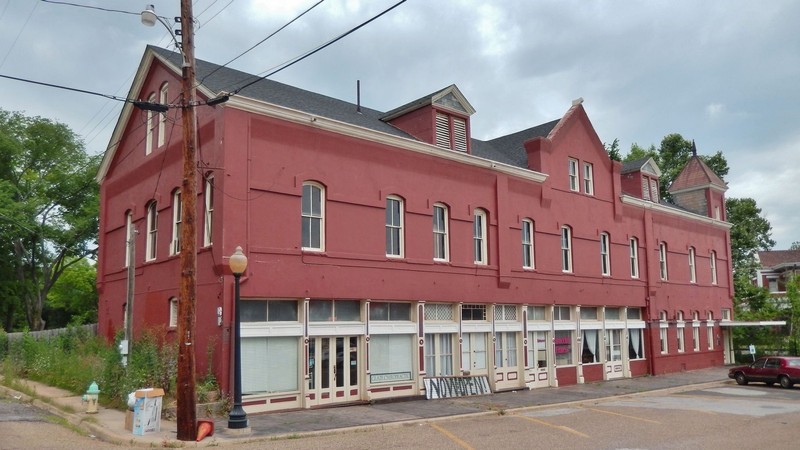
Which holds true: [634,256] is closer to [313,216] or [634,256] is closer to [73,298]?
[313,216]

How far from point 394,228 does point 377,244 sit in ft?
3.61

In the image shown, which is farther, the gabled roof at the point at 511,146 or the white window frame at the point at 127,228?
the gabled roof at the point at 511,146

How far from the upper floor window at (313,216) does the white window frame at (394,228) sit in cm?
263

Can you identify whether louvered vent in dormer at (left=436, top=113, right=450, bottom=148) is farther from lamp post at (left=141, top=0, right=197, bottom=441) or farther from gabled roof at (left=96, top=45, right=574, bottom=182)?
lamp post at (left=141, top=0, right=197, bottom=441)

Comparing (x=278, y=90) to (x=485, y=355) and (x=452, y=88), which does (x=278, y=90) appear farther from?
(x=485, y=355)

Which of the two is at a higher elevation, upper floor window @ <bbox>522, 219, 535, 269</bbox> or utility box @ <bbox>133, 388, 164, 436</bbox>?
upper floor window @ <bbox>522, 219, 535, 269</bbox>

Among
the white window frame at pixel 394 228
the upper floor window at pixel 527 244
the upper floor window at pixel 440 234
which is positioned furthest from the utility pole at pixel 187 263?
the upper floor window at pixel 527 244

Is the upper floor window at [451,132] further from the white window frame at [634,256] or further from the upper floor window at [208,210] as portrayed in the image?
the white window frame at [634,256]

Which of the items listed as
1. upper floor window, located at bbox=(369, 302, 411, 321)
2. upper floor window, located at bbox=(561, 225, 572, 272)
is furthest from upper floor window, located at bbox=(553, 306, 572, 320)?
upper floor window, located at bbox=(369, 302, 411, 321)

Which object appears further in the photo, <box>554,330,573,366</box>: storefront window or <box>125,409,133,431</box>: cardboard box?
<box>554,330,573,366</box>: storefront window

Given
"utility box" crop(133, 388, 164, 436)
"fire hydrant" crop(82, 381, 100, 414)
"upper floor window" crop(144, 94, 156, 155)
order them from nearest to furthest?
1. "utility box" crop(133, 388, 164, 436)
2. "fire hydrant" crop(82, 381, 100, 414)
3. "upper floor window" crop(144, 94, 156, 155)

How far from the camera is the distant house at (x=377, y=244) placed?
18.2 m

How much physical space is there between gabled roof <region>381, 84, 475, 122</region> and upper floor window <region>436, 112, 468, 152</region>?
14.6 inches

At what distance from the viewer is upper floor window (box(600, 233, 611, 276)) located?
3078 centimetres
